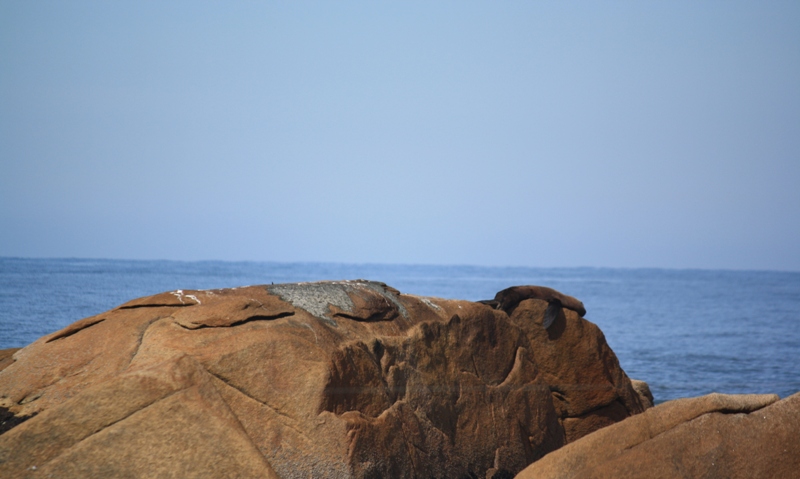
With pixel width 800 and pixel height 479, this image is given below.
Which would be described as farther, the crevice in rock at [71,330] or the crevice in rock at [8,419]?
the crevice in rock at [71,330]

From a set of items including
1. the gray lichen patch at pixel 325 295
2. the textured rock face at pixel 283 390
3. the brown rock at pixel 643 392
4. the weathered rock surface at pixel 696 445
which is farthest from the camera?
the brown rock at pixel 643 392

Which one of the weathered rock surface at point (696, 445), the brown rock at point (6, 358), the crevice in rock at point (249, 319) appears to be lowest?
the weathered rock surface at point (696, 445)

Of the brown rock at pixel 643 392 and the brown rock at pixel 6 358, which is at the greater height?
the brown rock at pixel 6 358

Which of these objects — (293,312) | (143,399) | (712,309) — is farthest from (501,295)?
(712,309)

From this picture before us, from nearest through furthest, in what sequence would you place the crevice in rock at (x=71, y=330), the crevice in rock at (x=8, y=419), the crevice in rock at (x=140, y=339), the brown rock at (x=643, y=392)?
1. the crevice in rock at (x=8, y=419)
2. the crevice in rock at (x=140, y=339)
3. the crevice in rock at (x=71, y=330)
4. the brown rock at (x=643, y=392)

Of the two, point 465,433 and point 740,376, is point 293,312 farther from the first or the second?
point 740,376

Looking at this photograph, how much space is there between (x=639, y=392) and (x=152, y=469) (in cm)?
638

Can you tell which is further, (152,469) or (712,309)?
(712,309)

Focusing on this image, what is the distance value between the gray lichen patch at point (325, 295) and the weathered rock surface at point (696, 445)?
1849 mm

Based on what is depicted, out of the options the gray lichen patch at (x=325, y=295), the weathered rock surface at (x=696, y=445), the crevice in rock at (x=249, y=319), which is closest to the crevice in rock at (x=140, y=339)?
the crevice in rock at (x=249, y=319)

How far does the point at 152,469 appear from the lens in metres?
4.09

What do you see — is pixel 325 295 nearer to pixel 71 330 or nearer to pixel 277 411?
pixel 277 411

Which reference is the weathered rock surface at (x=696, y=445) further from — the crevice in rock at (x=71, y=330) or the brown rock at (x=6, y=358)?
the brown rock at (x=6, y=358)

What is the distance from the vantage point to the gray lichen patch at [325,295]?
18.4ft
